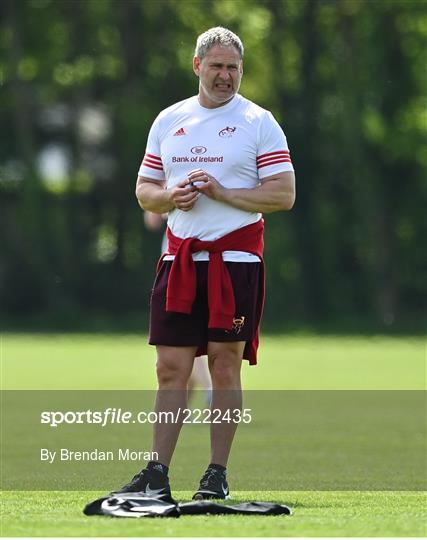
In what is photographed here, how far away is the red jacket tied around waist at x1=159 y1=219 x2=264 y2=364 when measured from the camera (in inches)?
258

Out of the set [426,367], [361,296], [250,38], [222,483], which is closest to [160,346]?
[222,483]

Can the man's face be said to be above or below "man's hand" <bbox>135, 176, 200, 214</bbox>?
above

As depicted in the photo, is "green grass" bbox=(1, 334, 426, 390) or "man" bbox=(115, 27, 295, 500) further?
"green grass" bbox=(1, 334, 426, 390)

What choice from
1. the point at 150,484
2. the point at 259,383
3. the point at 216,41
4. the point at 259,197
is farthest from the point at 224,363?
the point at 259,383

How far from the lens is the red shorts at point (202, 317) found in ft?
21.7

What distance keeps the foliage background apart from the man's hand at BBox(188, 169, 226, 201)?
23233mm

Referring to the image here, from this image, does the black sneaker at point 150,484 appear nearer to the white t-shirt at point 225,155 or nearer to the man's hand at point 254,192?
the white t-shirt at point 225,155

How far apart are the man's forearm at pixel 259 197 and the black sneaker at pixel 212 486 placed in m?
1.15

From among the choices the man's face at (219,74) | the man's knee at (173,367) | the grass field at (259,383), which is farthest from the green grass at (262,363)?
the man's face at (219,74)

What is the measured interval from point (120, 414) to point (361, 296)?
1950 cm

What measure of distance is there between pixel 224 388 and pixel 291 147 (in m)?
24.9

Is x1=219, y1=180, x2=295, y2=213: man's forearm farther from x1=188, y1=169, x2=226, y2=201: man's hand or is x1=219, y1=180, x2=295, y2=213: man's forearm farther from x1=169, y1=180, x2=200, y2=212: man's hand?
x1=169, y1=180, x2=200, y2=212: man's hand

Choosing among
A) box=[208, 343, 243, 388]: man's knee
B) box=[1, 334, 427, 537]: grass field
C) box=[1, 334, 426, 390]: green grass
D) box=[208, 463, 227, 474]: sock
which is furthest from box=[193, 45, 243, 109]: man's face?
box=[1, 334, 426, 390]: green grass

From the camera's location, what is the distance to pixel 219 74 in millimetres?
6629
